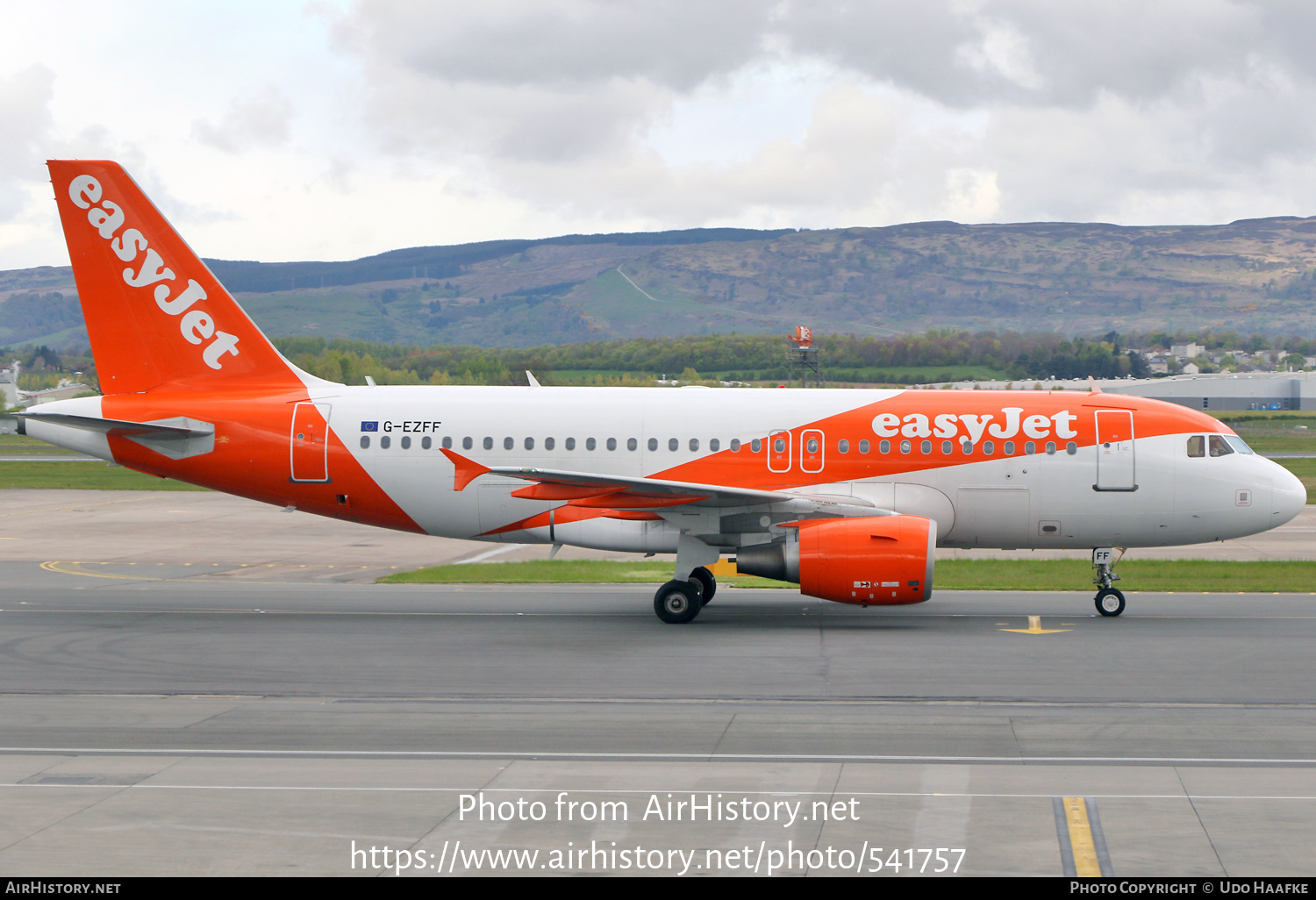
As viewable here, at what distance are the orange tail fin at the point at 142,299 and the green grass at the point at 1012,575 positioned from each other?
21.4 ft

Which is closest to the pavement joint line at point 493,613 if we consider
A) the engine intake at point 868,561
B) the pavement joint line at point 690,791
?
the engine intake at point 868,561

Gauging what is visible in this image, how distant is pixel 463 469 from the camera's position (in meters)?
22.4

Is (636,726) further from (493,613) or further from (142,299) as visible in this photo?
(142,299)

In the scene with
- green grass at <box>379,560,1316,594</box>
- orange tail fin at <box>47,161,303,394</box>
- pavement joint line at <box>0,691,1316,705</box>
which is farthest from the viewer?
green grass at <box>379,560,1316,594</box>

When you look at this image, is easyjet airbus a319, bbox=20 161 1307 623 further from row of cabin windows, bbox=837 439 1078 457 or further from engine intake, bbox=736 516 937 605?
engine intake, bbox=736 516 937 605

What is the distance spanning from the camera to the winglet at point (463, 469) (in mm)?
22266

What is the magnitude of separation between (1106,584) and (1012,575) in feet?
19.5

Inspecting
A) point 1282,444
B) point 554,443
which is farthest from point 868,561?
point 1282,444

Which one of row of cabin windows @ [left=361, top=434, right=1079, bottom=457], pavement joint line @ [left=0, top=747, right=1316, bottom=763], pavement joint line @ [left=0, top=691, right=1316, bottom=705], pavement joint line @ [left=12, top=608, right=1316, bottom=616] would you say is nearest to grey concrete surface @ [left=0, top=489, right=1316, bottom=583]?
pavement joint line @ [left=12, top=608, right=1316, bottom=616]

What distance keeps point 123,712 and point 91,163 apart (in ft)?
43.9

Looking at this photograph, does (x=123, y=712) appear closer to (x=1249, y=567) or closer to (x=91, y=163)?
(x=91, y=163)

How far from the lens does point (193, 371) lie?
23.8 meters

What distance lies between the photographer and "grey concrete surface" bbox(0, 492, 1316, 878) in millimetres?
9633

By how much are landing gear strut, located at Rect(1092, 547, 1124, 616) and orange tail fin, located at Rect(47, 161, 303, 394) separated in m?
16.5
